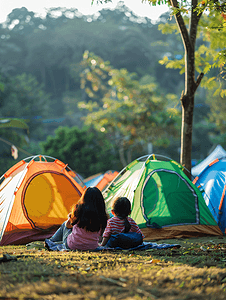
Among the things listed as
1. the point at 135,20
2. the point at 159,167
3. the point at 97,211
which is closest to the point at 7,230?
the point at 97,211

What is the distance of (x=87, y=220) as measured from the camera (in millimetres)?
3734

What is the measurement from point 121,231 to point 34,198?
10.4 ft

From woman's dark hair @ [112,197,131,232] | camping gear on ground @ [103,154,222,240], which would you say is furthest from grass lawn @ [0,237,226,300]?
camping gear on ground @ [103,154,222,240]

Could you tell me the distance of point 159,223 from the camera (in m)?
5.55

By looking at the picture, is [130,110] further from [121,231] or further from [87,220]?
[87,220]

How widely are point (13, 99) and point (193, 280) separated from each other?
30.5 meters

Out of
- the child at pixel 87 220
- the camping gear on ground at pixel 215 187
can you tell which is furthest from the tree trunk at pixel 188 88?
the child at pixel 87 220

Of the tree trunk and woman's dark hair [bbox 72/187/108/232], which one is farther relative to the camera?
the tree trunk

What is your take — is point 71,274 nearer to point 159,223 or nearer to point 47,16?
point 159,223

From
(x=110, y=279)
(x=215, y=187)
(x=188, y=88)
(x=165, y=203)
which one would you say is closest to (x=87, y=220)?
(x=110, y=279)

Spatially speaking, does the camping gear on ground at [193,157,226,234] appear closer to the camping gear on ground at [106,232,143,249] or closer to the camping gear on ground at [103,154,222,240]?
the camping gear on ground at [103,154,222,240]

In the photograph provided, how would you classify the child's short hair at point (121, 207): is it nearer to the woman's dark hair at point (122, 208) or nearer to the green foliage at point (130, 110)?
the woman's dark hair at point (122, 208)

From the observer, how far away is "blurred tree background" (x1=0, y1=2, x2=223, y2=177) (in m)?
19.4

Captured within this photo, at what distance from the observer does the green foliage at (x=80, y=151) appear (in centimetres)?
2095
